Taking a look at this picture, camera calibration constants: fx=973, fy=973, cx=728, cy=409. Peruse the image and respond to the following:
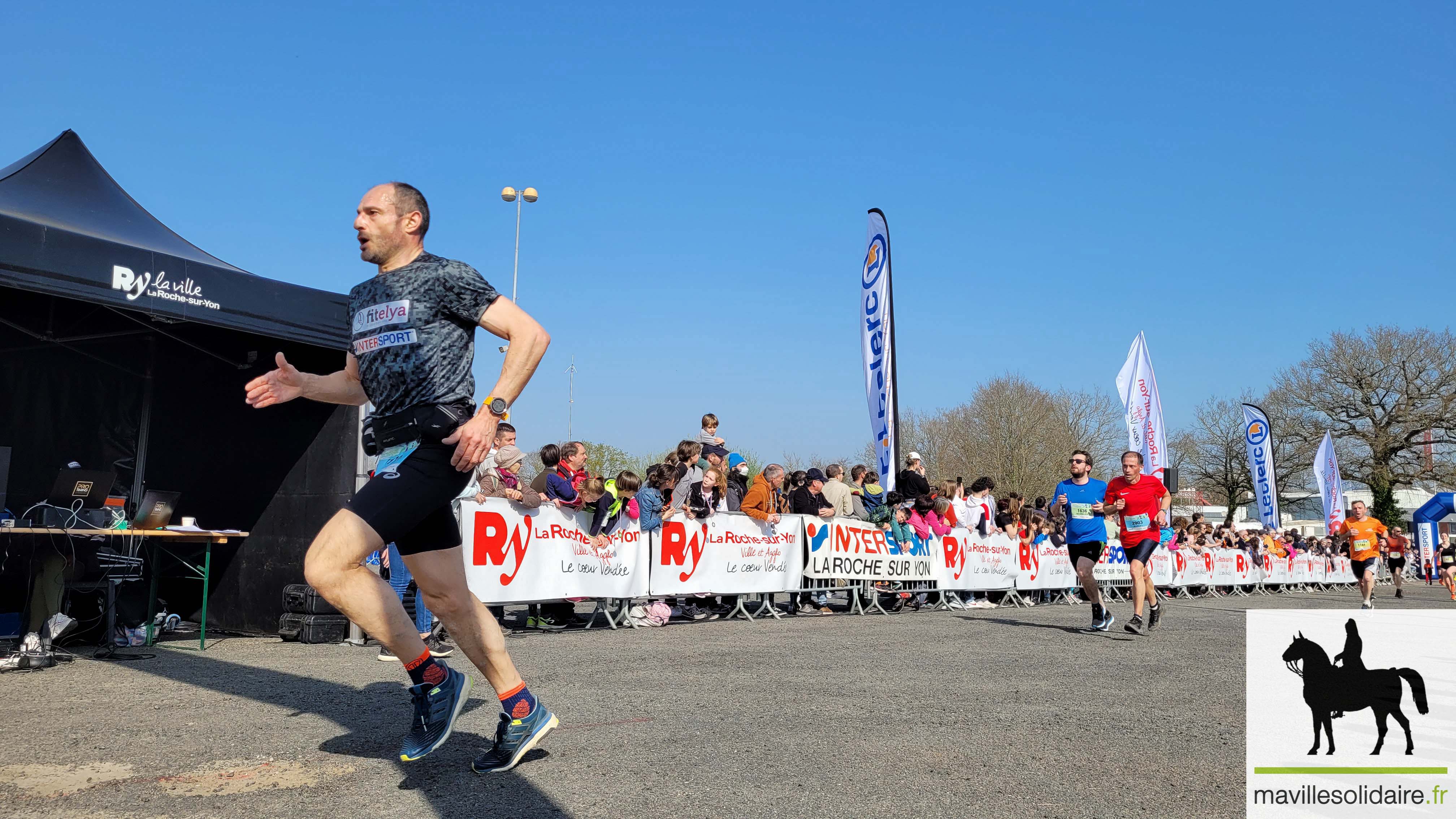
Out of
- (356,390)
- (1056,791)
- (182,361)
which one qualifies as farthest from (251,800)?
(182,361)

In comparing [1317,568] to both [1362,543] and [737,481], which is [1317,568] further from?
[737,481]

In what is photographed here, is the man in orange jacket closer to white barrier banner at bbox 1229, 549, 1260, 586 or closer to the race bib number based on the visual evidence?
the race bib number

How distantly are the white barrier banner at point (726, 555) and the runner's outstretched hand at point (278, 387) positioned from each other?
292 inches

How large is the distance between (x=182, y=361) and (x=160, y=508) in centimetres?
232

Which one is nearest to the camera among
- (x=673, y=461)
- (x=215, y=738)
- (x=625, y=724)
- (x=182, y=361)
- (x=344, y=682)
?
(x=215, y=738)

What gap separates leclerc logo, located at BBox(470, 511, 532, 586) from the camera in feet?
30.7

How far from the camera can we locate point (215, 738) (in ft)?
13.5

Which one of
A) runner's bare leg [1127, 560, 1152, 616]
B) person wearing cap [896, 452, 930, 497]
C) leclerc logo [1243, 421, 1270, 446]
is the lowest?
runner's bare leg [1127, 560, 1152, 616]

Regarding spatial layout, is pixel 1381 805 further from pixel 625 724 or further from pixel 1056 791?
pixel 625 724

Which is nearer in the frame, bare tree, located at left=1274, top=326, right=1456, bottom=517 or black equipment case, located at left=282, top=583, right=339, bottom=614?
black equipment case, located at left=282, top=583, right=339, bottom=614

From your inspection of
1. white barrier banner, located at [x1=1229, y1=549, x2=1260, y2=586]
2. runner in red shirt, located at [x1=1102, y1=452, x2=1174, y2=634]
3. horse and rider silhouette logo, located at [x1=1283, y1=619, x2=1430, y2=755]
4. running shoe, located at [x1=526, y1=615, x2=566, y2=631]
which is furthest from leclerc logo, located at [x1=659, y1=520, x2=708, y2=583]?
white barrier banner, located at [x1=1229, y1=549, x2=1260, y2=586]

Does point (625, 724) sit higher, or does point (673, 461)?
point (673, 461)

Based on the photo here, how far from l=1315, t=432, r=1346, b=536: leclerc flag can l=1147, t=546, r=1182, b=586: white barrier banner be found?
14329 mm

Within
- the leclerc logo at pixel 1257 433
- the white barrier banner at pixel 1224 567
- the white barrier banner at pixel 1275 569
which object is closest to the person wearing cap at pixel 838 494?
the white barrier banner at pixel 1224 567
